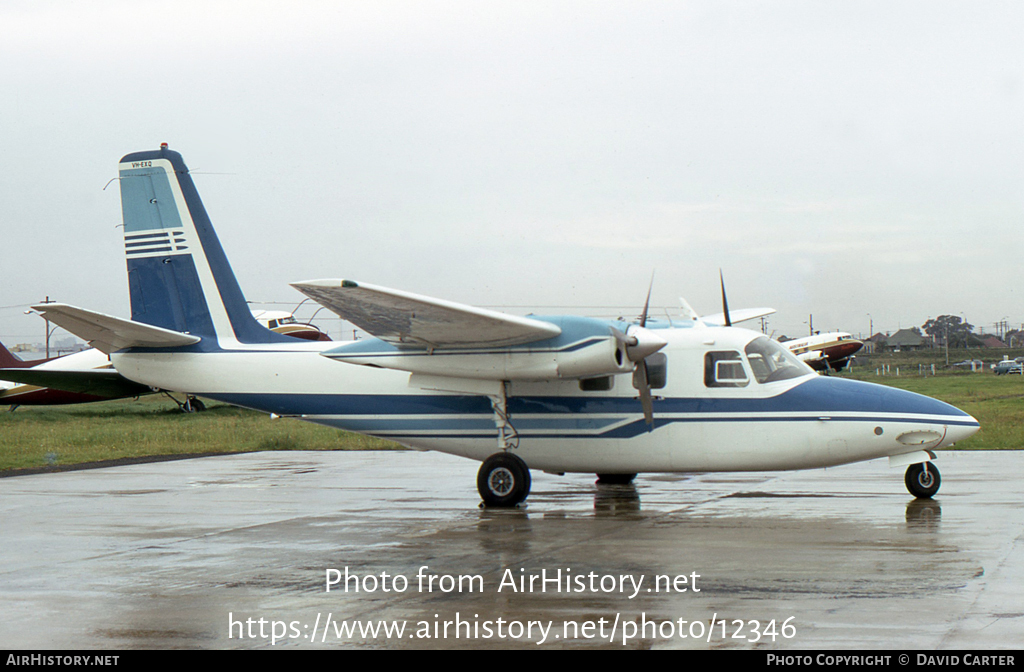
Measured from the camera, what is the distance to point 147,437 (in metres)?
29.2

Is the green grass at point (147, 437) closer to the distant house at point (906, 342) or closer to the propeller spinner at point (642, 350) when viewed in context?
the propeller spinner at point (642, 350)

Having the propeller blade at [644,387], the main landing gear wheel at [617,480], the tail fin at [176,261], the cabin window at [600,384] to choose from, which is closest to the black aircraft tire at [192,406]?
the tail fin at [176,261]

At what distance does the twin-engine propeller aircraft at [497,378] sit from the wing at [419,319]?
0.13 feet

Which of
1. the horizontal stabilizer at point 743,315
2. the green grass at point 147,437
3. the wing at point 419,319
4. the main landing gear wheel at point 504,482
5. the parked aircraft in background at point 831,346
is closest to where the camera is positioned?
the wing at point 419,319

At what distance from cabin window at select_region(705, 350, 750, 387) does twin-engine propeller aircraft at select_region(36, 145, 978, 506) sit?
0.07 feet

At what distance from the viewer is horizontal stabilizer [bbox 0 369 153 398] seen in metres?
16.0

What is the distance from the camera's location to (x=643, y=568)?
8.84m

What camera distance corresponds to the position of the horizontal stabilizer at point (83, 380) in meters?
16.0

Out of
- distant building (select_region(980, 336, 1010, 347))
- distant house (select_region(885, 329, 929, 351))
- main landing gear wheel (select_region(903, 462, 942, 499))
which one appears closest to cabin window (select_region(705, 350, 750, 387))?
main landing gear wheel (select_region(903, 462, 942, 499))

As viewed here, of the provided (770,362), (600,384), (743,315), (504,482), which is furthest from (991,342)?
(504,482)

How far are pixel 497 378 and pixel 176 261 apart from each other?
236 inches
